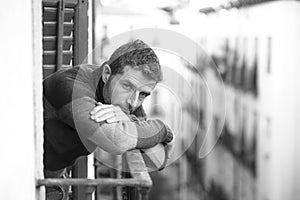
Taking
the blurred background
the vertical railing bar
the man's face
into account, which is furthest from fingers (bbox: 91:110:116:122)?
the blurred background

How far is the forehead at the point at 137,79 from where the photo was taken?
6.57 ft

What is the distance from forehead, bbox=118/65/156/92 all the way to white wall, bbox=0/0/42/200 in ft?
0.95

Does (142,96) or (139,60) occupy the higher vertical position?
(139,60)

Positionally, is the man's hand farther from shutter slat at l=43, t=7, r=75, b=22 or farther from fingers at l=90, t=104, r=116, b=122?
shutter slat at l=43, t=7, r=75, b=22

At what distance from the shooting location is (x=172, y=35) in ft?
6.79

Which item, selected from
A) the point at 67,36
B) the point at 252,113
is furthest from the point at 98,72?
the point at 252,113

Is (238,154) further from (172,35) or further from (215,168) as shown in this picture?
(172,35)

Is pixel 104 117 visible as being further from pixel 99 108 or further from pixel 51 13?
pixel 51 13

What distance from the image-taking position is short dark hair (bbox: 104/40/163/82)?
2014mm

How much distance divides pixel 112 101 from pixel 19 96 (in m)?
0.49

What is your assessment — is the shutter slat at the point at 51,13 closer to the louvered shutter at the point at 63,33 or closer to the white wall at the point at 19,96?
the louvered shutter at the point at 63,33

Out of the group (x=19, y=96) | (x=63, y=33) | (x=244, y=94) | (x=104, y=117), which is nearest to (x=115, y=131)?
(x=104, y=117)

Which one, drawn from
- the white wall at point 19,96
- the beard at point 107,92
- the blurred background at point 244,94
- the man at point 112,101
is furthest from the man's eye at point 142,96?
the blurred background at point 244,94

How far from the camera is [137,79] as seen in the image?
201 centimetres
